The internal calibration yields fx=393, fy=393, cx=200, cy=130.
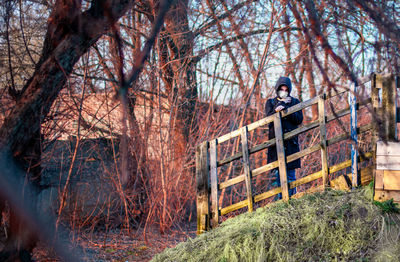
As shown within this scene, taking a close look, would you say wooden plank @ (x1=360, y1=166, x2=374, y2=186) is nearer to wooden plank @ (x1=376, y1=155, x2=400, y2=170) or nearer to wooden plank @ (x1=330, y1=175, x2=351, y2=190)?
wooden plank @ (x1=330, y1=175, x2=351, y2=190)

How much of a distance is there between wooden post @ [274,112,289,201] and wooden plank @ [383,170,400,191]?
4.27ft

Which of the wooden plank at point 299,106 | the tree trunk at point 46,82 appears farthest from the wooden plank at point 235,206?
the tree trunk at point 46,82

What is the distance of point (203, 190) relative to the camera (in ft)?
19.5

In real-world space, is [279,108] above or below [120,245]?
above

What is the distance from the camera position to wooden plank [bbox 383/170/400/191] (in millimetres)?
4332

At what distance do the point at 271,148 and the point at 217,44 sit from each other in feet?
10.3

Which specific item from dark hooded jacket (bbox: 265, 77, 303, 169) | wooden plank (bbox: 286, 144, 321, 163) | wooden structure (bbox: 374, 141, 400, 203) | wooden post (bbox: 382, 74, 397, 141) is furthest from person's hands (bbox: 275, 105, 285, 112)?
wooden structure (bbox: 374, 141, 400, 203)

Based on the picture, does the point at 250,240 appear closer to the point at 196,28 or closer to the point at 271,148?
the point at 271,148

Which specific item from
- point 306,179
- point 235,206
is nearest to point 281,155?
point 306,179

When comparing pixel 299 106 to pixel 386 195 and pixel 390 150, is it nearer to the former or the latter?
pixel 390 150

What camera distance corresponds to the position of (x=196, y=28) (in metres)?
8.21

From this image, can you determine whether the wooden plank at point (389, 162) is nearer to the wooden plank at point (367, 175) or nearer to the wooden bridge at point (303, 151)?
the wooden bridge at point (303, 151)

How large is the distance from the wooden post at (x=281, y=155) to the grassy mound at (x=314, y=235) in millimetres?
426

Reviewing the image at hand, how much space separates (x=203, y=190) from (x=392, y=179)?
2.64 meters
